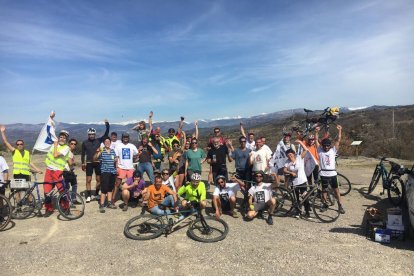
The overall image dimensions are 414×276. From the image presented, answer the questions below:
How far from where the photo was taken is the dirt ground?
497 centimetres

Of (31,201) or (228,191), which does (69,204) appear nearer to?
(31,201)

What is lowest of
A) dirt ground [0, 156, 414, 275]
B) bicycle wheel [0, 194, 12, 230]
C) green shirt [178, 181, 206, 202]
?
dirt ground [0, 156, 414, 275]

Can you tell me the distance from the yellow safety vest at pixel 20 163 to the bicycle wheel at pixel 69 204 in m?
1.28

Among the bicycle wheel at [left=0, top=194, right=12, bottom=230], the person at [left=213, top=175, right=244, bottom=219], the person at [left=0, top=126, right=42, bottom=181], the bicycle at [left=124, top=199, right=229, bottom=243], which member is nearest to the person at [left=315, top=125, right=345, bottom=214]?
the person at [left=213, top=175, right=244, bottom=219]

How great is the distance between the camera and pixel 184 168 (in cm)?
891

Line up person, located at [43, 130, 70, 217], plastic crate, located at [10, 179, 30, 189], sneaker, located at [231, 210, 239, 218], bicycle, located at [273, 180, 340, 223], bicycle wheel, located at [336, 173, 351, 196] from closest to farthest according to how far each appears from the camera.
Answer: plastic crate, located at [10, 179, 30, 189]
bicycle, located at [273, 180, 340, 223]
sneaker, located at [231, 210, 239, 218]
person, located at [43, 130, 70, 217]
bicycle wheel, located at [336, 173, 351, 196]

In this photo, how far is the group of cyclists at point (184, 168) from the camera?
24.1 feet

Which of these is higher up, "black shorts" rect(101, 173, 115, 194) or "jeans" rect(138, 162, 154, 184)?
"jeans" rect(138, 162, 154, 184)

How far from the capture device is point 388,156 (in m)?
18.5

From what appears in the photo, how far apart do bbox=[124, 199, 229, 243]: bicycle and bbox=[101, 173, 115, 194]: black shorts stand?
5.75 ft

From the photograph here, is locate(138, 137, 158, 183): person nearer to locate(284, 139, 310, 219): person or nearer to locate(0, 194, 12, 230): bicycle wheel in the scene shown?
locate(0, 194, 12, 230): bicycle wheel

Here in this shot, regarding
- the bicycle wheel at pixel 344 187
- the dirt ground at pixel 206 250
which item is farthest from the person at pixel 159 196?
the bicycle wheel at pixel 344 187

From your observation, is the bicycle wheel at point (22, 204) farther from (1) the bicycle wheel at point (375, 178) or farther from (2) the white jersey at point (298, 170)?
(1) the bicycle wheel at point (375, 178)

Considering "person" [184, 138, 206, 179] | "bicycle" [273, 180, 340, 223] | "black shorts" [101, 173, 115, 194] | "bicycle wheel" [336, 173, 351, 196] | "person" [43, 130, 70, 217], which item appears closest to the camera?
"bicycle" [273, 180, 340, 223]
